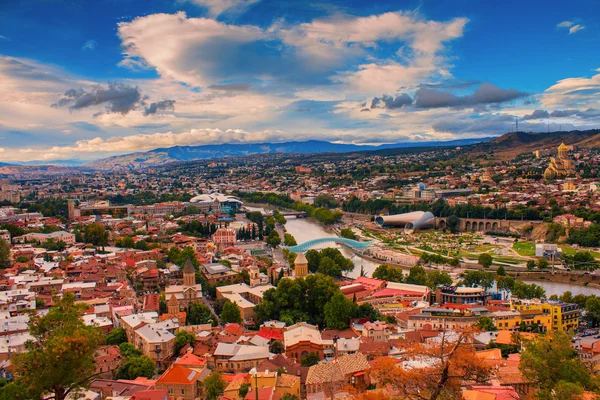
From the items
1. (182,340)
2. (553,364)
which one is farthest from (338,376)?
(182,340)

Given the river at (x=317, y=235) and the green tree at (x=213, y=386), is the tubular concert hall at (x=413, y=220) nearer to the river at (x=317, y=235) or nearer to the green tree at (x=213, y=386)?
the river at (x=317, y=235)

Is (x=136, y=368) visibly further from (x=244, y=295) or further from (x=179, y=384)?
(x=244, y=295)

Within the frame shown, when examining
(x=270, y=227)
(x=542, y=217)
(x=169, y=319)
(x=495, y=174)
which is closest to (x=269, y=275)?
(x=169, y=319)

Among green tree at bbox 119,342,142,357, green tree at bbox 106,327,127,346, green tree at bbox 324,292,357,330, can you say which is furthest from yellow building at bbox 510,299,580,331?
green tree at bbox 106,327,127,346

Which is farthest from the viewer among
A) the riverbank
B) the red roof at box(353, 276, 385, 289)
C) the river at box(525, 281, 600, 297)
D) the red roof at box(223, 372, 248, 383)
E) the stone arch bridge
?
the stone arch bridge

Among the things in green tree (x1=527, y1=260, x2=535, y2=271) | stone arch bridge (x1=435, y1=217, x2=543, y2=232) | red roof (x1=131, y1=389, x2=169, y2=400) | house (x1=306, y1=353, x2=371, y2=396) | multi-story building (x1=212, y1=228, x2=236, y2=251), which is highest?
red roof (x1=131, y1=389, x2=169, y2=400)

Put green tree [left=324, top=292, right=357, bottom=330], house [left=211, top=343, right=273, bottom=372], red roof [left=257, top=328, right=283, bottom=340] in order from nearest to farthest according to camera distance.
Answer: house [left=211, top=343, right=273, bottom=372]
red roof [left=257, top=328, right=283, bottom=340]
green tree [left=324, top=292, right=357, bottom=330]

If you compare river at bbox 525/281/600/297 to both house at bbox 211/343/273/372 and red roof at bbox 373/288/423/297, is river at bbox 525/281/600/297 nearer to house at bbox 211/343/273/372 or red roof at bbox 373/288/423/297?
red roof at bbox 373/288/423/297

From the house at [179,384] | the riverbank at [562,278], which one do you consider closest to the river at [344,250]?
the riverbank at [562,278]
